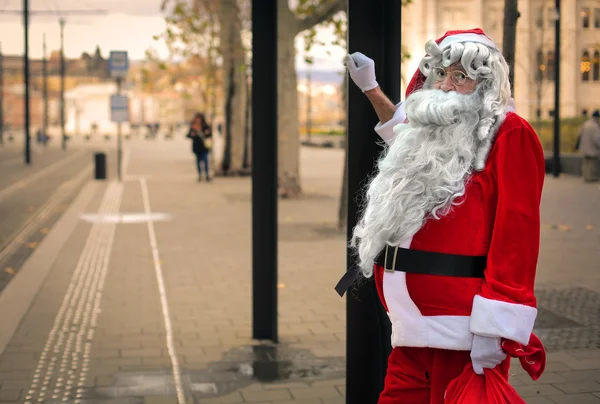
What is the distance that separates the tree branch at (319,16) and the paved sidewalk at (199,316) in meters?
4.18

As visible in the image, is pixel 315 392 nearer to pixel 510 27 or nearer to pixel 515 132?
pixel 515 132

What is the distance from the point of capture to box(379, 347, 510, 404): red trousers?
3.08 metres

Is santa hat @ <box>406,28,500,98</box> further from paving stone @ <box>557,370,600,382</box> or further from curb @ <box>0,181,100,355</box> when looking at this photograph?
curb @ <box>0,181,100,355</box>

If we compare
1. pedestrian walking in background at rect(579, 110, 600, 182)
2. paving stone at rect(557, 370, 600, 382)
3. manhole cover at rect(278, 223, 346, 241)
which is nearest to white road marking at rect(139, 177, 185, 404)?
manhole cover at rect(278, 223, 346, 241)

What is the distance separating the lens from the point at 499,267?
2.93 m

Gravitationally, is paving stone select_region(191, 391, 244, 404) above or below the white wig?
below

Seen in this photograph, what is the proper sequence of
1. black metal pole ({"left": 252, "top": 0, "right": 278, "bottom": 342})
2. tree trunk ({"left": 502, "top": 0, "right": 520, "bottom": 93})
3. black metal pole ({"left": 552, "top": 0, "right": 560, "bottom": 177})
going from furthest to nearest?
black metal pole ({"left": 552, "top": 0, "right": 560, "bottom": 177})
tree trunk ({"left": 502, "top": 0, "right": 520, "bottom": 93})
black metal pole ({"left": 252, "top": 0, "right": 278, "bottom": 342})

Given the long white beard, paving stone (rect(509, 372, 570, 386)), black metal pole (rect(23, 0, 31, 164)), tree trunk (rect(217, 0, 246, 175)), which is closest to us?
the long white beard

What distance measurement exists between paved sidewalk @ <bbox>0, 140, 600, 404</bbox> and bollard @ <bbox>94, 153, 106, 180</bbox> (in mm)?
10822

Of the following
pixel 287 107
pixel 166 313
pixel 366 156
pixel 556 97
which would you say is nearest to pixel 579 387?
pixel 366 156

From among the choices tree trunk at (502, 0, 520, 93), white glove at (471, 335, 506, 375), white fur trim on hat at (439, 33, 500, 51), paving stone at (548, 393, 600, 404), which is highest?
tree trunk at (502, 0, 520, 93)

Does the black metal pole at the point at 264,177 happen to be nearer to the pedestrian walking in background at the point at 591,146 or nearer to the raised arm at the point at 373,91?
the raised arm at the point at 373,91

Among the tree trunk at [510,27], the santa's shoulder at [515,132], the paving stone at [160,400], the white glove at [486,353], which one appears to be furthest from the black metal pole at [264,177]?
the white glove at [486,353]

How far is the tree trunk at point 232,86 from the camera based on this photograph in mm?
25188
